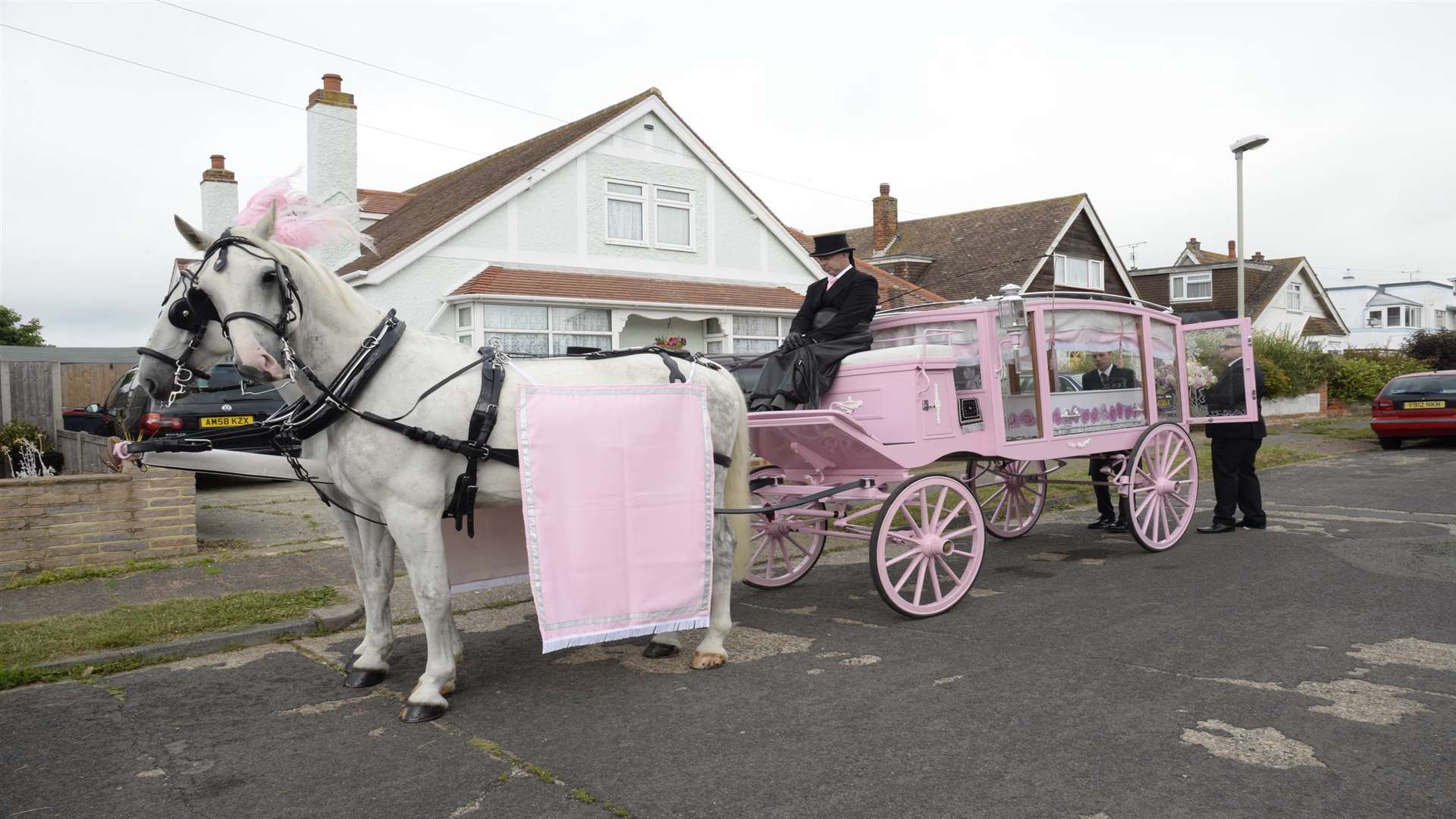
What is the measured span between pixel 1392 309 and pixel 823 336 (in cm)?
7149

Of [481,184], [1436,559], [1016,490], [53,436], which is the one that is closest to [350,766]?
[1016,490]

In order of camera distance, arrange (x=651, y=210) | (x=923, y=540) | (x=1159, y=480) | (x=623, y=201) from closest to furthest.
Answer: (x=923, y=540)
(x=1159, y=480)
(x=623, y=201)
(x=651, y=210)

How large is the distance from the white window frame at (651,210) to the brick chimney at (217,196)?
9.37 meters

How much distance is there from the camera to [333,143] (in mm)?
19141

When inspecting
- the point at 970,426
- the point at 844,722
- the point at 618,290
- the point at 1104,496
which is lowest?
the point at 844,722

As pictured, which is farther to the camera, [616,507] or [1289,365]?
[1289,365]

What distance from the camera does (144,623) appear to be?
20.0 ft

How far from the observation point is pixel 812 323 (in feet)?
22.8

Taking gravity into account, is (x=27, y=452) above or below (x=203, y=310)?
below

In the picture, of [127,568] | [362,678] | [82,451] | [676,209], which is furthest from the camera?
[676,209]

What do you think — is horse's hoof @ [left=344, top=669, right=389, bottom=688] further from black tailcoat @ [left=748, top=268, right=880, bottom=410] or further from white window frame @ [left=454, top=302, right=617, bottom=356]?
white window frame @ [left=454, top=302, right=617, bottom=356]

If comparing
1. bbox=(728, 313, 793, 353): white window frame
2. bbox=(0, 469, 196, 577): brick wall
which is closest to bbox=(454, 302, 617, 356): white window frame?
bbox=(728, 313, 793, 353): white window frame

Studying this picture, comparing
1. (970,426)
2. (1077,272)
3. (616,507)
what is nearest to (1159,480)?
(970,426)

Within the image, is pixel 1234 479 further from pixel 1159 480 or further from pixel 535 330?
pixel 535 330
